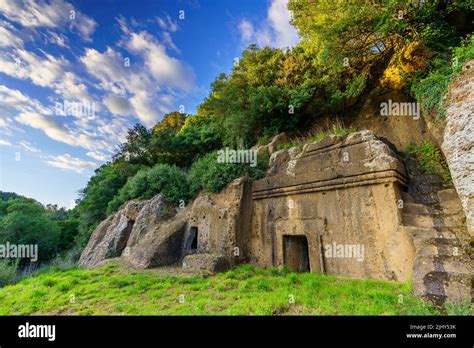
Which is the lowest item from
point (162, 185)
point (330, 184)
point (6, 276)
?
point (6, 276)

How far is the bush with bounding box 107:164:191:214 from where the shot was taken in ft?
37.5

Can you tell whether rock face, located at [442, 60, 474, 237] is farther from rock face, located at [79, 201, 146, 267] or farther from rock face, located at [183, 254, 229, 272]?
rock face, located at [79, 201, 146, 267]

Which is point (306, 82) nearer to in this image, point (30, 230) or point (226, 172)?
point (226, 172)

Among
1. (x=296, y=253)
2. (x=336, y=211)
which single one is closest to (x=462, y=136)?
(x=336, y=211)

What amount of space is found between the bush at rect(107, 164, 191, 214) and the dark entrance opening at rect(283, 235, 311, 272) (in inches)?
219

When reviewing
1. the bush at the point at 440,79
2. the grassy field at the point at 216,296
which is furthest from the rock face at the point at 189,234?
the bush at the point at 440,79

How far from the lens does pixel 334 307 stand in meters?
4.02

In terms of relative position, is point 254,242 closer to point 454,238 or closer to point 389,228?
point 389,228

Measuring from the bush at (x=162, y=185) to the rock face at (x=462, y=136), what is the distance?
Answer: 31.5 ft

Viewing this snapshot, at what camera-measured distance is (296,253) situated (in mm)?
7820

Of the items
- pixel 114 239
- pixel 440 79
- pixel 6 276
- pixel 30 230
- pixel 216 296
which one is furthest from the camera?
pixel 30 230

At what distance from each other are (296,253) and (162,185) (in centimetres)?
762

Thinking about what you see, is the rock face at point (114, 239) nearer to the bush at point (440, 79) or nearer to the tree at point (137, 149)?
the tree at point (137, 149)

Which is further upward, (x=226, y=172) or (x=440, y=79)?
(x=440, y=79)
